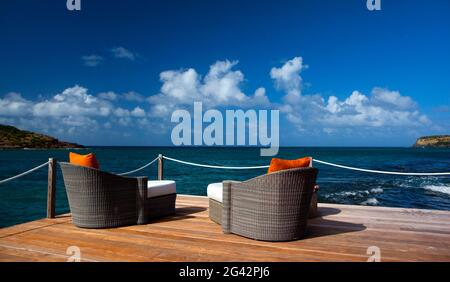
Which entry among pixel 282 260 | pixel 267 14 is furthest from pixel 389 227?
pixel 267 14

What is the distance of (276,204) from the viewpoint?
298 centimetres

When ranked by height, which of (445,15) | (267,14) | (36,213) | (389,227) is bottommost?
(36,213)

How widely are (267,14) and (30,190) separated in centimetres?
2058

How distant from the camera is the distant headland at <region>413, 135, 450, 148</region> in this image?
307 ft

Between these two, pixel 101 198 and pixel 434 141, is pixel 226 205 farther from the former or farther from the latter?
pixel 434 141

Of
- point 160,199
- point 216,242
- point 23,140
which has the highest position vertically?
point 23,140

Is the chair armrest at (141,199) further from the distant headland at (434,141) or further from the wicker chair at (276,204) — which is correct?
the distant headland at (434,141)

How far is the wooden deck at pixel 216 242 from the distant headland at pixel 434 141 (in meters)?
111

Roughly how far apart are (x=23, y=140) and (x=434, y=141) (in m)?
119

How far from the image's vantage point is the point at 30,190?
15.2m

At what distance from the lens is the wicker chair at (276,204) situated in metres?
2.96

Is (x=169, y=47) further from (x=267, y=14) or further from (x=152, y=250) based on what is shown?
(x=152, y=250)

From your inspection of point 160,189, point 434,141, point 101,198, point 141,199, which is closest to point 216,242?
point 141,199

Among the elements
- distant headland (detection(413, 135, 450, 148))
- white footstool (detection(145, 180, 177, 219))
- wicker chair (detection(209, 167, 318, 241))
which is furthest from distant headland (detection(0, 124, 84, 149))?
distant headland (detection(413, 135, 450, 148))
